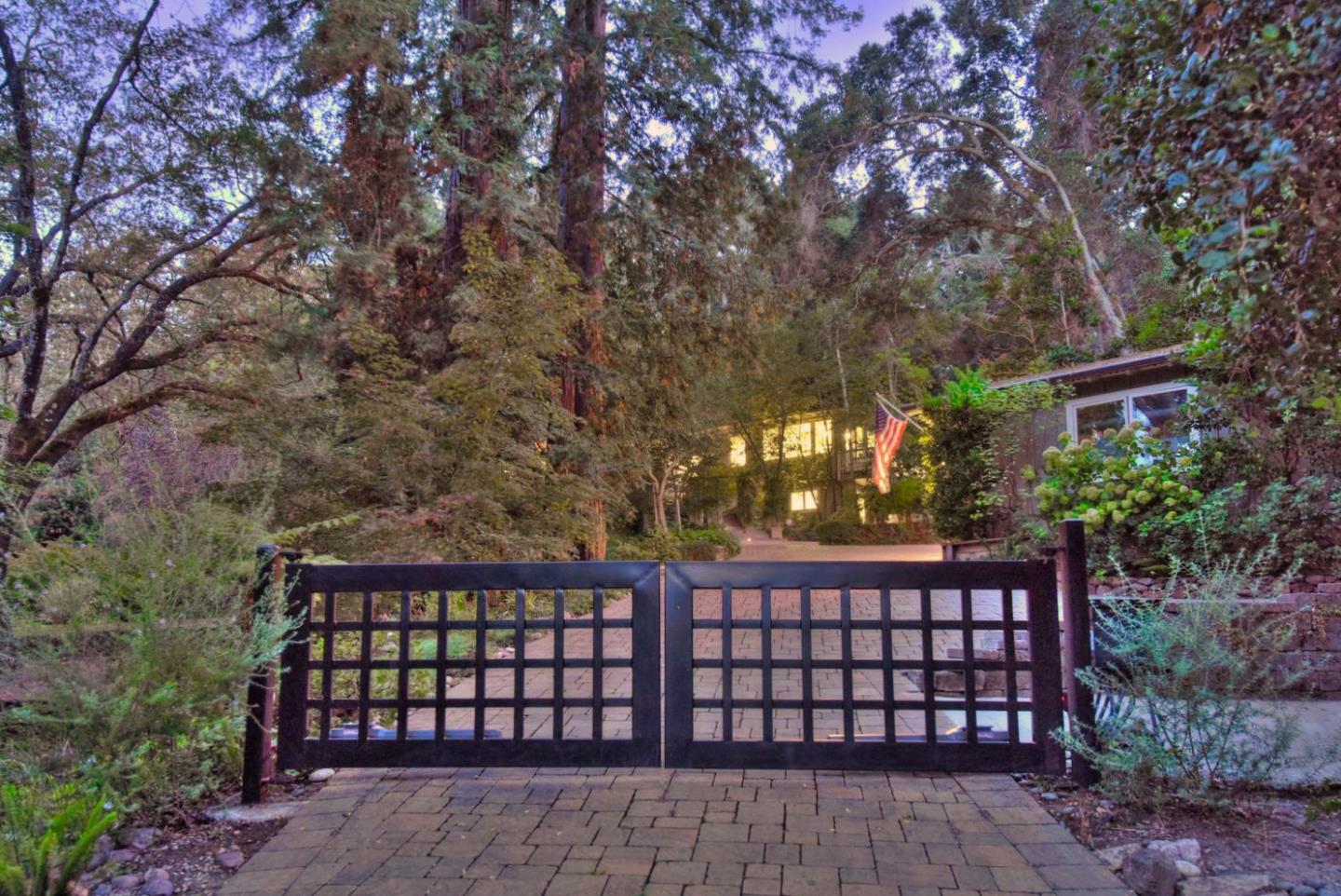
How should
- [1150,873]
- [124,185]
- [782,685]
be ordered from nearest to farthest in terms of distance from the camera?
[1150,873], [782,685], [124,185]

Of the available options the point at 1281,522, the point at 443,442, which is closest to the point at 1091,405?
the point at 1281,522

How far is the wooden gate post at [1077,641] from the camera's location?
3.12 meters

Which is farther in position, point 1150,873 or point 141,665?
point 141,665

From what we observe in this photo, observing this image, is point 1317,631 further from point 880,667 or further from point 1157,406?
point 1157,406

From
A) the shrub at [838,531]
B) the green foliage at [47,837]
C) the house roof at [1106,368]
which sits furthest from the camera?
the shrub at [838,531]

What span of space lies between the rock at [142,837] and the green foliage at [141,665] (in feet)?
0.37

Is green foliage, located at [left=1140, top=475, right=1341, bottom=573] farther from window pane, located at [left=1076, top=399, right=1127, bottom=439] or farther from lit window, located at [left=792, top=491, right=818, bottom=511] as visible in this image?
lit window, located at [left=792, top=491, right=818, bottom=511]

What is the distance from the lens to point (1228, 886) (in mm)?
2236

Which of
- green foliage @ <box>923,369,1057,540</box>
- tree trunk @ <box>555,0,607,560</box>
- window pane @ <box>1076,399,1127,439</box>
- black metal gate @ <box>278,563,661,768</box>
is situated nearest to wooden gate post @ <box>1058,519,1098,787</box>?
black metal gate @ <box>278,563,661,768</box>

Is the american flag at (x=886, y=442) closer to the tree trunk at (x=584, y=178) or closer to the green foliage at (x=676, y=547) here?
the green foliage at (x=676, y=547)

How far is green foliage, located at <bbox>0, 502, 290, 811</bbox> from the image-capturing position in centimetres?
279

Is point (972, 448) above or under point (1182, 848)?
above

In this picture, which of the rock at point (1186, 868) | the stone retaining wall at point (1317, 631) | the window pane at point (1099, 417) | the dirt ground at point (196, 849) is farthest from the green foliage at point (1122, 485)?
the dirt ground at point (196, 849)

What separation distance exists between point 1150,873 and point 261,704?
3178 millimetres
